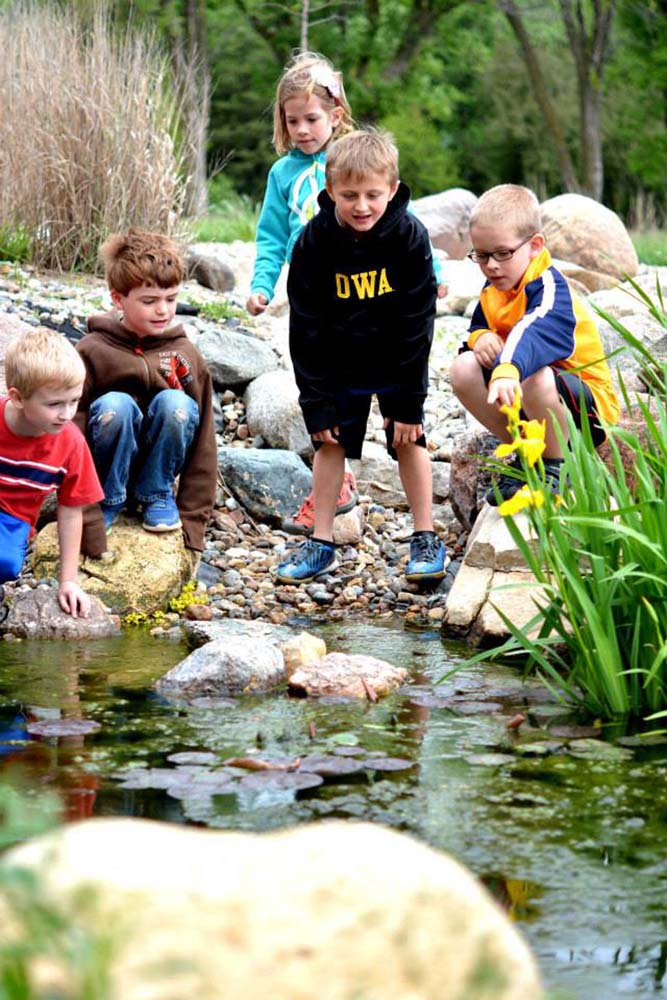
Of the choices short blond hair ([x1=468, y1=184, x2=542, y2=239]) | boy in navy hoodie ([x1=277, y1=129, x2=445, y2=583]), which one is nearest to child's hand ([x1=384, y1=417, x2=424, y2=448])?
boy in navy hoodie ([x1=277, y1=129, x2=445, y2=583])

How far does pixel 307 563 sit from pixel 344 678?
1.34 m

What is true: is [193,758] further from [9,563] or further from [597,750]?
[9,563]

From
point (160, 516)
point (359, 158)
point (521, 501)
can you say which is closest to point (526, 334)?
point (359, 158)

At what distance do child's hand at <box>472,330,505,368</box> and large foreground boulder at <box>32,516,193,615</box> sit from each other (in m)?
1.26

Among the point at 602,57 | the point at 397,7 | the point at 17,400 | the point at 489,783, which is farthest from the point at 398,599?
the point at 397,7

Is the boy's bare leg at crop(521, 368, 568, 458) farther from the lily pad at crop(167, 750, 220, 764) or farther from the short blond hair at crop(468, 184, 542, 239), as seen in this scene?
the lily pad at crop(167, 750, 220, 764)

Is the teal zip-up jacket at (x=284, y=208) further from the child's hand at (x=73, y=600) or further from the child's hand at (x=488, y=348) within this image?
the child's hand at (x=73, y=600)

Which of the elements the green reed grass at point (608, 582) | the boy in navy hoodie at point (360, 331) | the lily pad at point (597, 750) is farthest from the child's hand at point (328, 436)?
the lily pad at point (597, 750)

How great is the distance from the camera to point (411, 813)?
8.58ft

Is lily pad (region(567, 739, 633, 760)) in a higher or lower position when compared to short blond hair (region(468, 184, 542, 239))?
lower

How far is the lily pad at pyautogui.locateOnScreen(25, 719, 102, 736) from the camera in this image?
3.14m

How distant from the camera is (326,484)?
488 cm

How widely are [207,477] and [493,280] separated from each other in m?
1.27

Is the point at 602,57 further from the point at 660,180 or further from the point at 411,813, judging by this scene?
the point at 411,813
